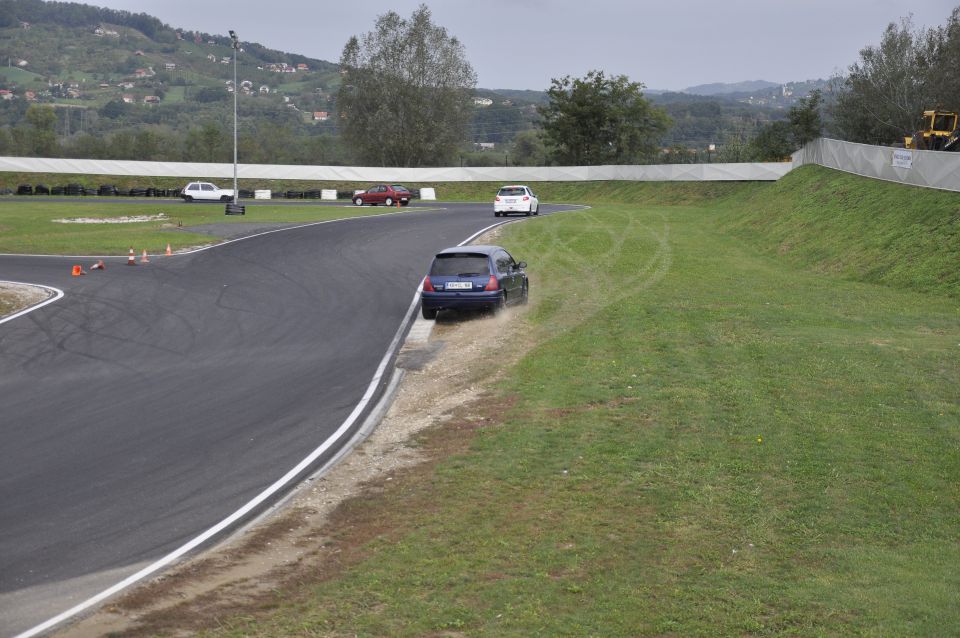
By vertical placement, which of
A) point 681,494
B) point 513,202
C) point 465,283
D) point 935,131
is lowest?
point 681,494

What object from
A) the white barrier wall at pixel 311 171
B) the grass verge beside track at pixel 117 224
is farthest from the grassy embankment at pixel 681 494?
the white barrier wall at pixel 311 171

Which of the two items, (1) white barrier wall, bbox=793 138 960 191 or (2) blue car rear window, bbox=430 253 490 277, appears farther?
(1) white barrier wall, bbox=793 138 960 191

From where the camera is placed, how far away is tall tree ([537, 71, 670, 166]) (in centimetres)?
9588

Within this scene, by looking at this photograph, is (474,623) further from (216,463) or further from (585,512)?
(216,463)

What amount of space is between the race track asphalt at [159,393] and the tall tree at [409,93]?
67.9 m

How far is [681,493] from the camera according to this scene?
32.3 ft

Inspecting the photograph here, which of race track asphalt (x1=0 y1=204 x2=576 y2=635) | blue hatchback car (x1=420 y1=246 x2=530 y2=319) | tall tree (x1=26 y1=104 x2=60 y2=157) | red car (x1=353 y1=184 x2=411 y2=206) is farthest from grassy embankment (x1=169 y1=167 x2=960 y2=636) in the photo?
tall tree (x1=26 y1=104 x2=60 y2=157)

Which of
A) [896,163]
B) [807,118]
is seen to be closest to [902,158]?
[896,163]

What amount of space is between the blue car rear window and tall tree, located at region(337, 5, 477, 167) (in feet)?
256

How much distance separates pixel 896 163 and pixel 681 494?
2751cm

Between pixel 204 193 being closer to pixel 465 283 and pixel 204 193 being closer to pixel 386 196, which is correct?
pixel 386 196

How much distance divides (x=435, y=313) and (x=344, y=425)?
28.1 ft

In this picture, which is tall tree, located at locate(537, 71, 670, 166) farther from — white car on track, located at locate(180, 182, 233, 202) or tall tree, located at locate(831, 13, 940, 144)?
white car on track, located at locate(180, 182, 233, 202)

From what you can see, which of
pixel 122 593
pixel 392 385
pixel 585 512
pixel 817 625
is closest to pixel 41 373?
pixel 392 385
